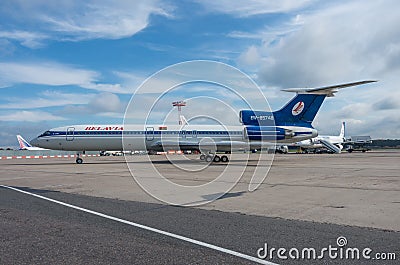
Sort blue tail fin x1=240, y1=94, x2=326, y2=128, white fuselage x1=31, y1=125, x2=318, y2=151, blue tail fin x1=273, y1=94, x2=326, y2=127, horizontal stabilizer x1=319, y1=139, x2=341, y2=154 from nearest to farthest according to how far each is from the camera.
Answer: blue tail fin x1=240, y1=94, x2=326, y2=128, blue tail fin x1=273, y1=94, x2=326, y2=127, white fuselage x1=31, y1=125, x2=318, y2=151, horizontal stabilizer x1=319, y1=139, x2=341, y2=154

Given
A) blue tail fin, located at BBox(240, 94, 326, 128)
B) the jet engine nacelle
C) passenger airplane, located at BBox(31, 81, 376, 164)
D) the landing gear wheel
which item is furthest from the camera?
the landing gear wheel

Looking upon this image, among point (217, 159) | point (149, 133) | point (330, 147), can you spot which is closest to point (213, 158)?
point (217, 159)

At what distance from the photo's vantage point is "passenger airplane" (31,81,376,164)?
3069 cm

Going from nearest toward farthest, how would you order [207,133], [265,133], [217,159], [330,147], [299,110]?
[265,133] < [299,110] < [217,159] < [207,133] < [330,147]

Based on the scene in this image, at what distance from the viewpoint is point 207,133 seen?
34.4 m

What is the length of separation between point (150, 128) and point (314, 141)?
1849 inches

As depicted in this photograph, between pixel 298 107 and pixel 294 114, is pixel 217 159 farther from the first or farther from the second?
pixel 298 107

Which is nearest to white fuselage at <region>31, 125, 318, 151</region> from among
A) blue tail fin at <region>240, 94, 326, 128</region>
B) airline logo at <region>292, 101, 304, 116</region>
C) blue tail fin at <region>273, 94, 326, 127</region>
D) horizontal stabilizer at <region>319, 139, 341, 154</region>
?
blue tail fin at <region>240, 94, 326, 128</region>

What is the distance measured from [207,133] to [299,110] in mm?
8443

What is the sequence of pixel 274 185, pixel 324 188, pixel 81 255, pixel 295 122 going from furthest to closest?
1. pixel 295 122
2. pixel 274 185
3. pixel 324 188
4. pixel 81 255

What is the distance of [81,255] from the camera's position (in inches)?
218

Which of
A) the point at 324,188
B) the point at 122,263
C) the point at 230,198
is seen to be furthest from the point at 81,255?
the point at 324,188

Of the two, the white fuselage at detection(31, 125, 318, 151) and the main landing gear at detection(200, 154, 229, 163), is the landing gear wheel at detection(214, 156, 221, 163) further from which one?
the white fuselage at detection(31, 125, 318, 151)

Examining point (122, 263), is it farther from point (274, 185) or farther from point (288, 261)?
point (274, 185)
